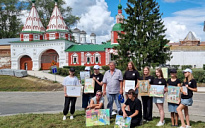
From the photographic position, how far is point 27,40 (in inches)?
1490

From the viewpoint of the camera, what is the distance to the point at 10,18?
173ft

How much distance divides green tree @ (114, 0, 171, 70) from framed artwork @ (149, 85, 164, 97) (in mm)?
16905

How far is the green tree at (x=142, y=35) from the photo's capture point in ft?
76.6

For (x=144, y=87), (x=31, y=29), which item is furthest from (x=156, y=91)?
(x=31, y=29)

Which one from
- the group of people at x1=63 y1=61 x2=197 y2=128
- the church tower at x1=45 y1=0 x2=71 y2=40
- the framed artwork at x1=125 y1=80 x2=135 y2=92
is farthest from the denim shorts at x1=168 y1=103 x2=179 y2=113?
the church tower at x1=45 y1=0 x2=71 y2=40

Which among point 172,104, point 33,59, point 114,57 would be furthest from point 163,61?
point 33,59

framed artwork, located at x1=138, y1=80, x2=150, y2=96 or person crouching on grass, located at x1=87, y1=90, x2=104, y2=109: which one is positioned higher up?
framed artwork, located at x1=138, y1=80, x2=150, y2=96

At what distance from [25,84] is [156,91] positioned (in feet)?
58.4

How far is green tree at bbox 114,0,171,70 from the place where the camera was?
23344 mm

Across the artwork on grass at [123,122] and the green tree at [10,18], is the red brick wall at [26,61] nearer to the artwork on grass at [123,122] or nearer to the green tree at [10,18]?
the green tree at [10,18]

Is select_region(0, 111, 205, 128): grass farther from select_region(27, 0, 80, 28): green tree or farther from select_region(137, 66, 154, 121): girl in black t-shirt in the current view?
select_region(27, 0, 80, 28): green tree

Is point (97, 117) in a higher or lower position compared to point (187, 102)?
lower

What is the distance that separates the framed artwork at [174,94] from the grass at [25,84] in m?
14.5

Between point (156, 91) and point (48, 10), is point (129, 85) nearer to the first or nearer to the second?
Result: point (156, 91)
